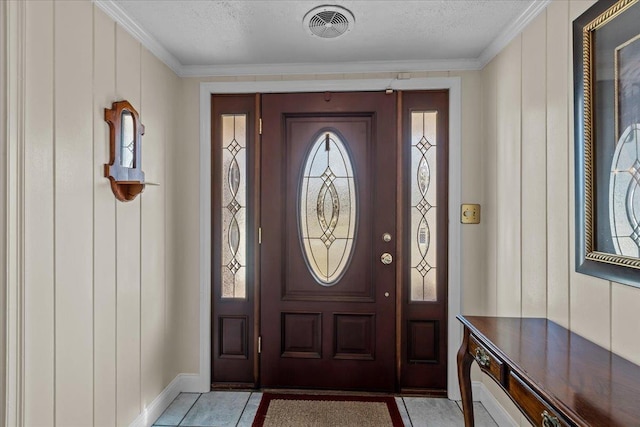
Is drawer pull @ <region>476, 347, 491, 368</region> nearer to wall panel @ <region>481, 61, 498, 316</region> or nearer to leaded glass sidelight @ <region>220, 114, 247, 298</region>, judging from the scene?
wall panel @ <region>481, 61, 498, 316</region>

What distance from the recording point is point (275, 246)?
8.84 feet

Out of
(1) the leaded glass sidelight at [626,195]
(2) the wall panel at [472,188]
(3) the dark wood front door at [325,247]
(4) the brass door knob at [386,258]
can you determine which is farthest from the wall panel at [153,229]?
(1) the leaded glass sidelight at [626,195]

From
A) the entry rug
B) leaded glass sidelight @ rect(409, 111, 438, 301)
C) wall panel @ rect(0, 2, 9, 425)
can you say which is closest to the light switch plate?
leaded glass sidelight @ rect(409, 111, 438, 301)

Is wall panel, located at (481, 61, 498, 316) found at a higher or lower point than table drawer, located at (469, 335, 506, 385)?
higher

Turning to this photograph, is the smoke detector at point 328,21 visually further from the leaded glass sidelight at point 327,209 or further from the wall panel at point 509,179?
the wall panel at point 509,179

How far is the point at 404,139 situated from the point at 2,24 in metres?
2.15

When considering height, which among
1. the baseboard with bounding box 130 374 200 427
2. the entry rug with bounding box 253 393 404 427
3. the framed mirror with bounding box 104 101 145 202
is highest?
the framed mirror with bounding box 104 101 145 202

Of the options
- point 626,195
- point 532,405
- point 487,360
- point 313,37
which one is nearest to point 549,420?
point 532,405

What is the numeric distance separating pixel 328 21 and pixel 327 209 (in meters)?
1.20

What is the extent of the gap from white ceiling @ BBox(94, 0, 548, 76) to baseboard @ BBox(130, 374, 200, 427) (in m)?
2.15

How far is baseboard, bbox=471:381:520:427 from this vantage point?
2.17 meters

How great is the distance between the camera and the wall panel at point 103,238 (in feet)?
5.90

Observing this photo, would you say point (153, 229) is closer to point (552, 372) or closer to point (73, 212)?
point (73, 212)

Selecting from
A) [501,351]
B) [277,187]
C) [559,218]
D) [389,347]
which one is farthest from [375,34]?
[389,347]
